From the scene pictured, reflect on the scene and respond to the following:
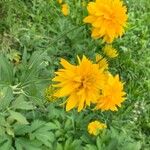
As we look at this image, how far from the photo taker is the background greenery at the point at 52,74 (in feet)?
6.86

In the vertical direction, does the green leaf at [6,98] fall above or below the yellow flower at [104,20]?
below

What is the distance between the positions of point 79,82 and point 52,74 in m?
0.62

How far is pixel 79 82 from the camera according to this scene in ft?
5.82

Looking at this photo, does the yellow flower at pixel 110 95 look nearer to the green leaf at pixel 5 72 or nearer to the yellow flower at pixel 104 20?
the yellow flower at pixel 104 20

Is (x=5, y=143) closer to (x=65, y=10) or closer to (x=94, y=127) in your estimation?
(x=94, y=127)

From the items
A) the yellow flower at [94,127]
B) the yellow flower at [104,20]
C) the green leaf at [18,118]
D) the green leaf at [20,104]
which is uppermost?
the yellow flower at [104,20]

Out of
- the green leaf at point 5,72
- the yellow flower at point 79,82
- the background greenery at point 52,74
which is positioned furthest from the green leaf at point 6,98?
the yellow flower at point 79,82

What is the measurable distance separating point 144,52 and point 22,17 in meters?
0.94

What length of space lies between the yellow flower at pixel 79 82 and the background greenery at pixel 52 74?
25cm

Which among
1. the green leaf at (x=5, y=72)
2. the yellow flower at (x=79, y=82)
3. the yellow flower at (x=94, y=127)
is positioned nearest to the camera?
the yellow flower at (x=79, y=82)

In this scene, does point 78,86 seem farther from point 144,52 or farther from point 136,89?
point 144,52

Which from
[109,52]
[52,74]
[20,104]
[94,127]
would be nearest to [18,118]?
[20,104]

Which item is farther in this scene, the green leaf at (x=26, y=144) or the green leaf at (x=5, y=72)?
the green leaf at (x=26, y=144)

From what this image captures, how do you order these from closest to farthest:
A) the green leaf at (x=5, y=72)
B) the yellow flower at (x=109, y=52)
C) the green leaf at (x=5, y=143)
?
1. the green leaf at (x=5, y=72)
2. the green leaf at (x=5, y=143)
3. the yellow flower at (x=109, y=52)
